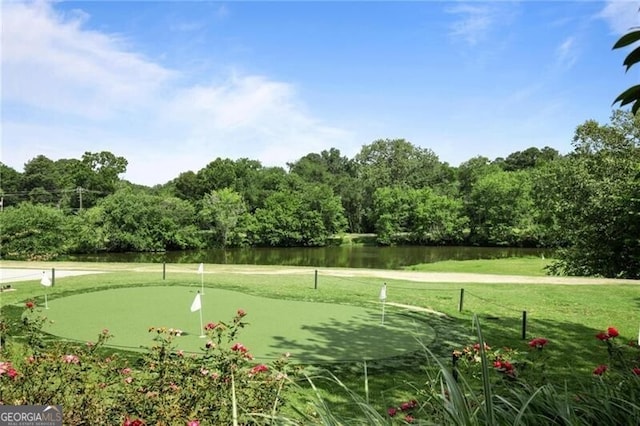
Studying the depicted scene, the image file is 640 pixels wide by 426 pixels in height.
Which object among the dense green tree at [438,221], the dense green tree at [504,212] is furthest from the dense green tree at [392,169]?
the dense green tree at [504,212]

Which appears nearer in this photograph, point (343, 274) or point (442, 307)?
point (442, 307)

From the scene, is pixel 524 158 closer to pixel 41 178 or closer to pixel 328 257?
pixel 328 257

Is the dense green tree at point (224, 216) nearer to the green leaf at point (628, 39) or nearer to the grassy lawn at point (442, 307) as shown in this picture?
the grassy lawn at point (442, 307)

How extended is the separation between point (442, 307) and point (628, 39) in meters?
10.2

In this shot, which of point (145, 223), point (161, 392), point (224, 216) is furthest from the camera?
point (224, 216)

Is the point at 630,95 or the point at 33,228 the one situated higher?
the point at 630,95

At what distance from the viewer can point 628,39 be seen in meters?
1.50

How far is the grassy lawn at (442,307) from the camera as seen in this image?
6.28 meters

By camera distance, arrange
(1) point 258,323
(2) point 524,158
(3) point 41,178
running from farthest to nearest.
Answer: (2) point 524,158
(3) point 41,178
(1) point 258,323

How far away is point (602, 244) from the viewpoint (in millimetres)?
17375

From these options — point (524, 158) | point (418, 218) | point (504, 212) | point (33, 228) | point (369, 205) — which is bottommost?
point (33, 228)

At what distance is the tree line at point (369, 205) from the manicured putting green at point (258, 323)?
11553 mm

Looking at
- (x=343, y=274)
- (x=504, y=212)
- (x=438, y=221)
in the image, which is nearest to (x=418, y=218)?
(x=438, y=221)

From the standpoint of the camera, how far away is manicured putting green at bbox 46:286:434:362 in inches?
282
